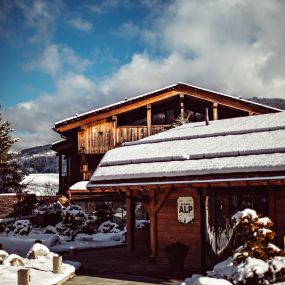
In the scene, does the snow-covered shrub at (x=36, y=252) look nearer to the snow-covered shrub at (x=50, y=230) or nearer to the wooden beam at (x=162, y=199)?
the wooden beam at (x=162, y=199)

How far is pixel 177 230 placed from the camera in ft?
47.1

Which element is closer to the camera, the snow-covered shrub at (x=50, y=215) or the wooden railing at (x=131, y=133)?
the snow-covered shrub at (x=50, y=215)

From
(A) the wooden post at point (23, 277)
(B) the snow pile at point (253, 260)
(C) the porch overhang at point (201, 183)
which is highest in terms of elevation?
(C) the porch overhang at point (201, 183)

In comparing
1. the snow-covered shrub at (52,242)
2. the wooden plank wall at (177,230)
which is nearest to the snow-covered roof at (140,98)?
the snow-covered shrub at (52,242)

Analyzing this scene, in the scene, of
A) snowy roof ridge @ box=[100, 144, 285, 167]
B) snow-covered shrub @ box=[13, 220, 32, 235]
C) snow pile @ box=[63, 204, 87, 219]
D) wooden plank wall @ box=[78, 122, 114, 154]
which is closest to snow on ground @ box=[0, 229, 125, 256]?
snow-covered shrub @ box=[13, 220, 32, 235]

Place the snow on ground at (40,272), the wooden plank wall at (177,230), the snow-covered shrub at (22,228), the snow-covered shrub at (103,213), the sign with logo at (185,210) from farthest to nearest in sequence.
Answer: the snow-covered shrub at (103,213), the snow-covered shrub at (22,228), the sign with logo at (185,210), the wooden plank wall at (177,230), the snow on ground at (40,272)

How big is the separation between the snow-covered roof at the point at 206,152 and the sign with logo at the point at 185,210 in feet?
4.57

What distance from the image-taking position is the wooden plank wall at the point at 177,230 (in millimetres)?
13820

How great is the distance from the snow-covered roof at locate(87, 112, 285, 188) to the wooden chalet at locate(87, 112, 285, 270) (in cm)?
3

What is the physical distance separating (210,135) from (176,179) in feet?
10.7

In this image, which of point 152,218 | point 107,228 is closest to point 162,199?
point 152,218

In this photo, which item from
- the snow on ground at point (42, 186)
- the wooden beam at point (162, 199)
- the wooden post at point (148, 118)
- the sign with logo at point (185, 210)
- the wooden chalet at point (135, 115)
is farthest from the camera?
the snow on ground at point (42, 186)

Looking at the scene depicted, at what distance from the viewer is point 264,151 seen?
12336 mm

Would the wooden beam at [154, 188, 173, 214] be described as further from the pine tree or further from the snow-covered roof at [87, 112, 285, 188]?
the pine tree
